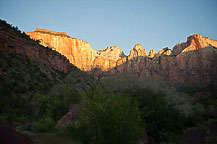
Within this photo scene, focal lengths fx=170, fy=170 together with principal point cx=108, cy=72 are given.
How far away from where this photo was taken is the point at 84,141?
28.1 ft

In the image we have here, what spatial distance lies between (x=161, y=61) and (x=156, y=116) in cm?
10473

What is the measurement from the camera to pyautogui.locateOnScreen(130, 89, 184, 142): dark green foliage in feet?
54.4

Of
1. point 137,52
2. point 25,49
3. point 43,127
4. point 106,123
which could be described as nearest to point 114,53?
point 137,52

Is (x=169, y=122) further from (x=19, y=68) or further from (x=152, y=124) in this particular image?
(x=19, y=68)

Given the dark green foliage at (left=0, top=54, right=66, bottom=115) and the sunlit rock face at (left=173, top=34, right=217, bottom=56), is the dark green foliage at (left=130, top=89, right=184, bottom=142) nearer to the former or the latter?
the dark green foliage at (left=0, top=54, right=66, bottom=115)

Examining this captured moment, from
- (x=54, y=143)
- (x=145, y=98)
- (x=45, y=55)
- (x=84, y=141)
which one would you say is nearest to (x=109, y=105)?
(x=84, y=141)

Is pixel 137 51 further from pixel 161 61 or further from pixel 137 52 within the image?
pixel 161 61

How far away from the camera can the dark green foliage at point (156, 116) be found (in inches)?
653

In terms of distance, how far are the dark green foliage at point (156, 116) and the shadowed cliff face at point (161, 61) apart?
8165cm

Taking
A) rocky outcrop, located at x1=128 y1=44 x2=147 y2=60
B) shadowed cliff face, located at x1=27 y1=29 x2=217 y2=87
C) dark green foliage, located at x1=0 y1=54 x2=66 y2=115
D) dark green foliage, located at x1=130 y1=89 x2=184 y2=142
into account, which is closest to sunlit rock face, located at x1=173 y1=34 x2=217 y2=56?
shadowed cliff face, located at x1=27 y1=29 x2=217 y2=87

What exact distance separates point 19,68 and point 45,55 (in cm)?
1525

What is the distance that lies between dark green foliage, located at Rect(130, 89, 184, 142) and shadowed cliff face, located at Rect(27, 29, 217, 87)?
81649 millimetres

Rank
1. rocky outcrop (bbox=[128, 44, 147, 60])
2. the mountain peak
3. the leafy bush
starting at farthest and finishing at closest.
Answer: the mountain peak
rocky outcrop (bbox=[128, 44, 147, 60])
the leafy bush

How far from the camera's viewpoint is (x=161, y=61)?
381 feet
